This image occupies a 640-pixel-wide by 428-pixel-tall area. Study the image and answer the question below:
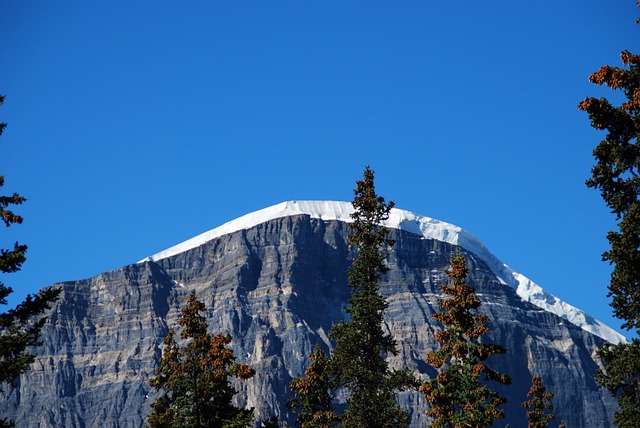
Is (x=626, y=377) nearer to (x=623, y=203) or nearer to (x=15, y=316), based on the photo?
(x=623, y=203)

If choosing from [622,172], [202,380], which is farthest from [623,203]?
[202,380]

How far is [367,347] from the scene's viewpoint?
5281cm

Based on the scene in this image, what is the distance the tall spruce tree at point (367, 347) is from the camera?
2031 inches

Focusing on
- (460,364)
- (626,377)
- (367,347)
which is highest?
(367,347)

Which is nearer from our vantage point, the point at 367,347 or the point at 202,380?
the point at 367,347

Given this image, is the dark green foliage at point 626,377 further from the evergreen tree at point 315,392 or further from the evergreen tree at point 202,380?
the evergreen tree at point 315,392

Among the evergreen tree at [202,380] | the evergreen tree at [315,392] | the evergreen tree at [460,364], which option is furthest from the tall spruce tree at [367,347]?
the evergreen tree at [315,392]

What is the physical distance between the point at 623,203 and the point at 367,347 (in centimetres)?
1547

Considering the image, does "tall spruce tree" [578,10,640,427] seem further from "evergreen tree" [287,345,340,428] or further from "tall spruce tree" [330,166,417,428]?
"evergreen tree" [287,345,340,428]

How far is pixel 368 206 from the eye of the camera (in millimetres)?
55125

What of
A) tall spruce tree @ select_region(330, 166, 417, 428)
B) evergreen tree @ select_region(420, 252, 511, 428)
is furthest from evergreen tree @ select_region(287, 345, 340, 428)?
evergreen tree @ select_region(420, 252, 511, 428)

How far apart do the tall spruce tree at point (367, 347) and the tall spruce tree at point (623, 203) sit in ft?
37.1

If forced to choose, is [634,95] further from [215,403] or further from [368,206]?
[215,403]

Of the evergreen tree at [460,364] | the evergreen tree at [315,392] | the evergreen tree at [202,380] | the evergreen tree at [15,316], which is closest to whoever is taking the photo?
the evergreen tree at [15,316]
